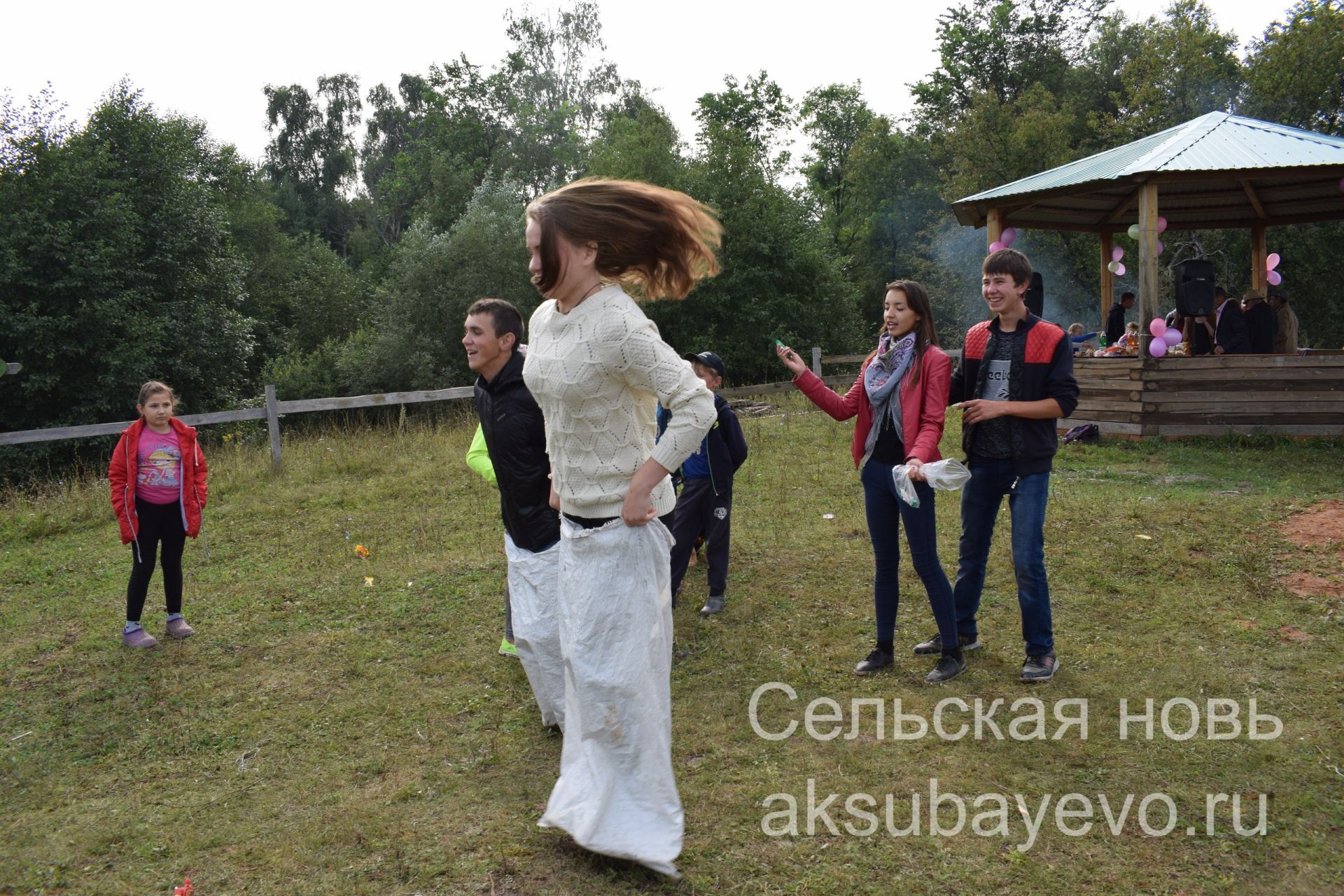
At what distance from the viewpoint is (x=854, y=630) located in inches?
230

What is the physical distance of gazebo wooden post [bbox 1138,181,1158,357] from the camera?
12.7 metres

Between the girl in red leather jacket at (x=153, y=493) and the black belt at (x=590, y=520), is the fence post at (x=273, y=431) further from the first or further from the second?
the black belt at (x=590, y=520)

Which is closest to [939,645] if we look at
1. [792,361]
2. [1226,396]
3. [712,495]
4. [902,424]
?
[902,424]

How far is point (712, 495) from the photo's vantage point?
632 centimetres

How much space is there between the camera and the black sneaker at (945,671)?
4.89 m

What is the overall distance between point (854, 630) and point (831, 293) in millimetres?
26670

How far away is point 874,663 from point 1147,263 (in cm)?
1030

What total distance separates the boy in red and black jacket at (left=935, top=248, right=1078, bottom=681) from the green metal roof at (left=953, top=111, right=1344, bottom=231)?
29.7 feet

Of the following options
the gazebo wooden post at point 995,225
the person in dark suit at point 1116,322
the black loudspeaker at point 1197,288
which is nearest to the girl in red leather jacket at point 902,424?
the black loudspeaker at point 1197,288

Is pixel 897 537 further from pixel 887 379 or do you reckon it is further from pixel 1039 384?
pixel 1039 384

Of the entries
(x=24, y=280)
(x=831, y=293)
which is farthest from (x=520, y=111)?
(x=24, y=280)

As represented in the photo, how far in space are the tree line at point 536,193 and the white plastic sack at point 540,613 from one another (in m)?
22.5

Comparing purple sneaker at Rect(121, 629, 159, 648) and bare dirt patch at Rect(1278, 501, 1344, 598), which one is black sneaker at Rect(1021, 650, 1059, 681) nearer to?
bare dirt patch at Rect(1278, 501, 1344, 598)

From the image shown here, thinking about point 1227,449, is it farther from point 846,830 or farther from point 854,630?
point 846,830
